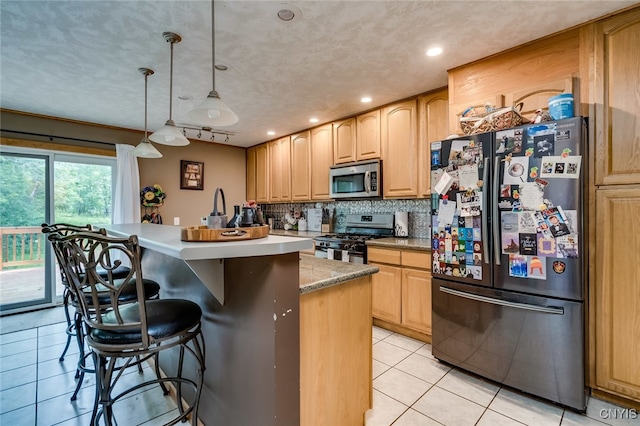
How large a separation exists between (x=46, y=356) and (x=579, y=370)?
3928 millimetres

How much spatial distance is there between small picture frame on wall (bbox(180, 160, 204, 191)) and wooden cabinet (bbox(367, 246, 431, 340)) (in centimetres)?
328

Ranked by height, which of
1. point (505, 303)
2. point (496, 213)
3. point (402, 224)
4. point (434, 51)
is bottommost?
point (505, 303)

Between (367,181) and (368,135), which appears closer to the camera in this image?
(367,181)

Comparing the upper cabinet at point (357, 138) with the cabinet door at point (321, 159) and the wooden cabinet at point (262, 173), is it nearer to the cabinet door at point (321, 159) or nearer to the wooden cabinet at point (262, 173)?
the cabinet door at point (321, 159)

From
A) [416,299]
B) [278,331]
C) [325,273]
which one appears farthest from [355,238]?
[278,331]

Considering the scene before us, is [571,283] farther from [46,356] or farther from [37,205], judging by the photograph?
[37,205]

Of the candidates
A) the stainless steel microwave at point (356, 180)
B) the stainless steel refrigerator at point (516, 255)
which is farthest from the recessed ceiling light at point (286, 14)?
the stainless steel microwave at point (356, 180)

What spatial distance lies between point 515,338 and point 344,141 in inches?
108

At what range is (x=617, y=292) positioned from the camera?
177cm

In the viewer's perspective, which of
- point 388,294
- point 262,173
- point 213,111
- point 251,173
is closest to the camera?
point 213,111

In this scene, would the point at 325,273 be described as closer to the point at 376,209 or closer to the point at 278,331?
the point at 278,331

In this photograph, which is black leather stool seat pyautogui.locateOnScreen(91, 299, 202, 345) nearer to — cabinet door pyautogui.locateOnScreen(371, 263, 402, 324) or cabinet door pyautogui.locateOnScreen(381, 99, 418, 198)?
cabinet door pyautogui.locateOnScreen(371, 263, 402, 324)

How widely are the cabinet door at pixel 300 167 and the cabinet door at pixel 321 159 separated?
103 millimetres

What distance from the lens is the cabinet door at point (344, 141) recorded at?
12.2 ft
